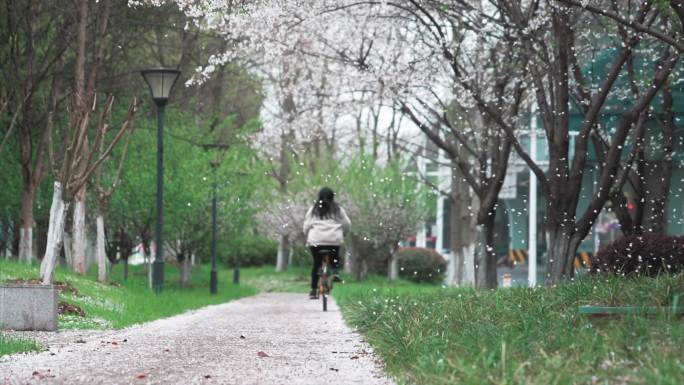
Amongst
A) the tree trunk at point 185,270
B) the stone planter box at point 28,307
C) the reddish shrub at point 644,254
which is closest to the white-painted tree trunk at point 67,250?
the tree trunk at point 185,270

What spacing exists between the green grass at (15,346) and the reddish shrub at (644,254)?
9.31 m

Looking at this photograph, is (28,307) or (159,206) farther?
(159,206)

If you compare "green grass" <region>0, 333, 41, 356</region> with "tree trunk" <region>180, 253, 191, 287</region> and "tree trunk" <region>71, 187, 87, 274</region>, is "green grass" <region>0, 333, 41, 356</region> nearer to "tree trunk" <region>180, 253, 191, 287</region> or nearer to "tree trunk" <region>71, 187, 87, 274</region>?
"tree trunk" <region>71, 187, 87, 274</region>

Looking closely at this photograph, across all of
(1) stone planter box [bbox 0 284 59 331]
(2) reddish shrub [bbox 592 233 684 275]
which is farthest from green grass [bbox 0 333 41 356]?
(2) reddish shrub [bbox 592 233 684 275]

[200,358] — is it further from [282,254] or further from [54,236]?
[282,254]

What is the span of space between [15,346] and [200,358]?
5.81 ft

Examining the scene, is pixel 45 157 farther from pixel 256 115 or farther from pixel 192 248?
pixel 256 115

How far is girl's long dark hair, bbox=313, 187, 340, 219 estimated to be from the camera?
17312mm

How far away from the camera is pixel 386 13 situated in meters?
23.1

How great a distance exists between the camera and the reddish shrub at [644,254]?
17.2m

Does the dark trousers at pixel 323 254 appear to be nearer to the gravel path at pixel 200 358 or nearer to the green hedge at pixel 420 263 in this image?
the gravel path at pixel 200 358

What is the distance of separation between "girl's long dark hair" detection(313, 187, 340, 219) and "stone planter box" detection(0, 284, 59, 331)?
17.9 ft

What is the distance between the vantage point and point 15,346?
397 inches

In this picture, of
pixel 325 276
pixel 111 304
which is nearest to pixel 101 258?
pixel 111 304
